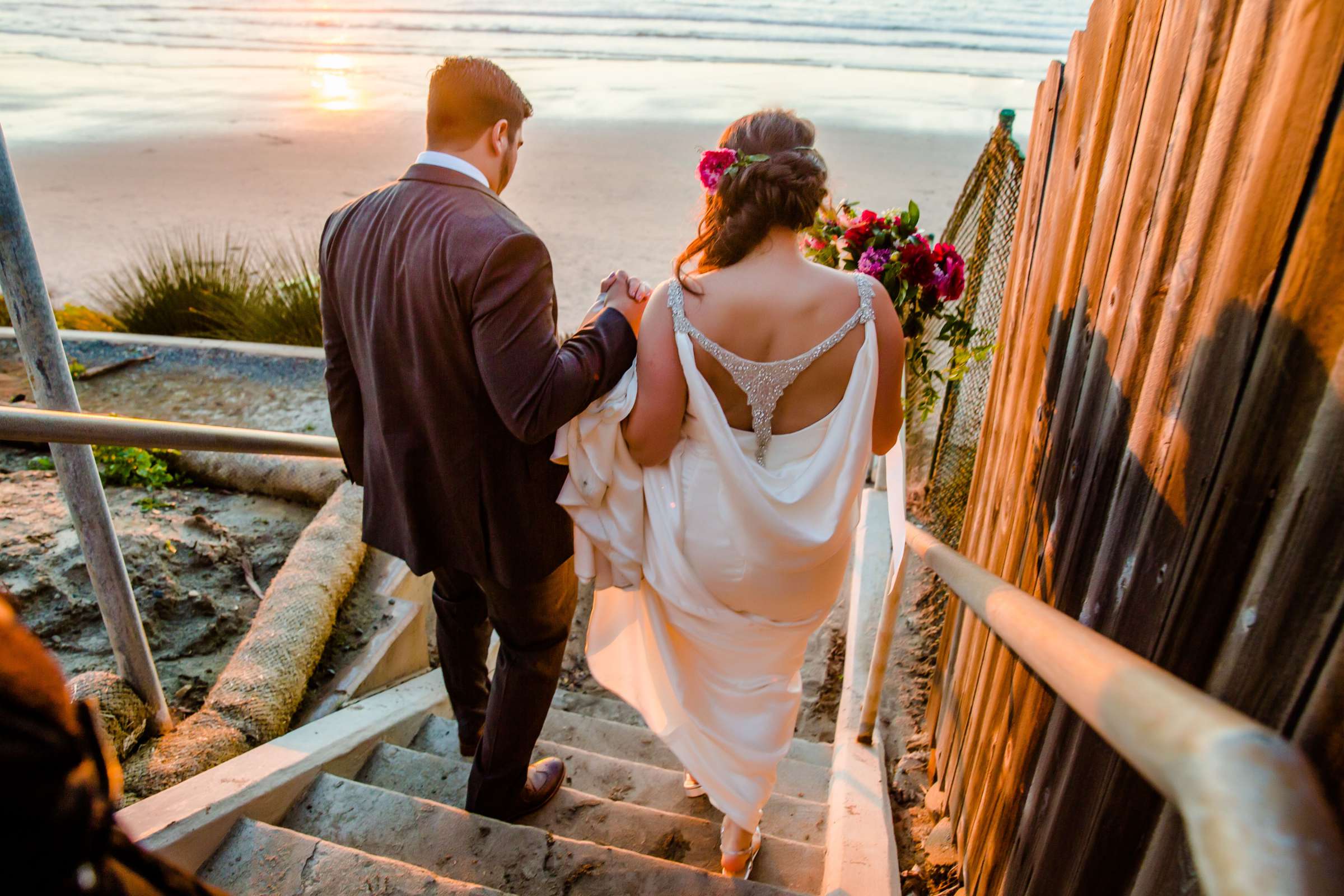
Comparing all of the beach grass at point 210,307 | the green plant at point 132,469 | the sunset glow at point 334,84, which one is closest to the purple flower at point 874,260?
the green plant at point 132,469

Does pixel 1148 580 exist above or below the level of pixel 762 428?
above

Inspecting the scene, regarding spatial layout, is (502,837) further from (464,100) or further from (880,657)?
(464,100)

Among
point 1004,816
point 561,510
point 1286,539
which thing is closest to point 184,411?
point 561,510

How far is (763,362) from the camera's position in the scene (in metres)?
2.10

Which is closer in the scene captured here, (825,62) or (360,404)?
(360,404)

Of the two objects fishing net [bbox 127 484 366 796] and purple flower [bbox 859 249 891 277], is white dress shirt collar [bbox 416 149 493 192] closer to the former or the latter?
purple flower [bbox 859 249 891 277]

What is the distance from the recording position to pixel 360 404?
2.53 m

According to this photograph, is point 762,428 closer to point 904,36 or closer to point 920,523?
point 920,523

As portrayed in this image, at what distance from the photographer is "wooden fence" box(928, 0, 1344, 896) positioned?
919 millimetres

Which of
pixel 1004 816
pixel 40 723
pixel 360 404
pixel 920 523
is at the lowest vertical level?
pixel 920 523

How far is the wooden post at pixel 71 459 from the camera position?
2180 millimetres

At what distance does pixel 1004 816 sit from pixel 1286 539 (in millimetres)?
1090

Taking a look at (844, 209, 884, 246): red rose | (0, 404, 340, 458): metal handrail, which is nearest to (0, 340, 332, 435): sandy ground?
(0, 404, 340, 458): metal handrail

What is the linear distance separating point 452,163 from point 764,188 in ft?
2.60
